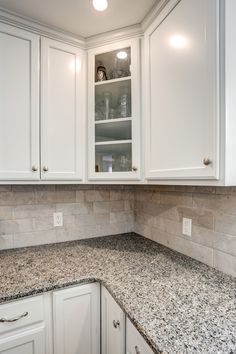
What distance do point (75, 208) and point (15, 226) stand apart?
1.46ft

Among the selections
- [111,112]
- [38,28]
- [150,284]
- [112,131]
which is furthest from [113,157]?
[38,28]

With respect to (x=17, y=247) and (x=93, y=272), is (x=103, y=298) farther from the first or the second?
(x=17, y=247)

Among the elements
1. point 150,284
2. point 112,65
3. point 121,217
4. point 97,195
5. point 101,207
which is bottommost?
point 150,284

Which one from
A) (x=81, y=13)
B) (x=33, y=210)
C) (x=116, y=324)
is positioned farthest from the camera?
(x=33, y=210)

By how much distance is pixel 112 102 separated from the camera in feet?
4.91

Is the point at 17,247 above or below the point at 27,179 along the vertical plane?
below

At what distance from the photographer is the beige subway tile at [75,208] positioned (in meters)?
1.72

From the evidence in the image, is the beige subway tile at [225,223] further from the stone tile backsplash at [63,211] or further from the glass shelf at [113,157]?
the stone tile backsplash at [63,211]

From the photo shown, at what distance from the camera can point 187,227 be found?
1396 millimetres

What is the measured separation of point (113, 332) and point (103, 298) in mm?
161

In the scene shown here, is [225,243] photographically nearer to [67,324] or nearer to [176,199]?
[176,199]

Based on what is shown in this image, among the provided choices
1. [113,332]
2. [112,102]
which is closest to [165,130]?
[112,102]

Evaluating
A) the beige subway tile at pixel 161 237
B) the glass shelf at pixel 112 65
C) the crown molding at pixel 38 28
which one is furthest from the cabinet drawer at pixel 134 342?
the crown molding at pixel 38 28

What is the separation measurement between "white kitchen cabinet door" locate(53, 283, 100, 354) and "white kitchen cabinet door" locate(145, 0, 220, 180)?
72 centimetres
